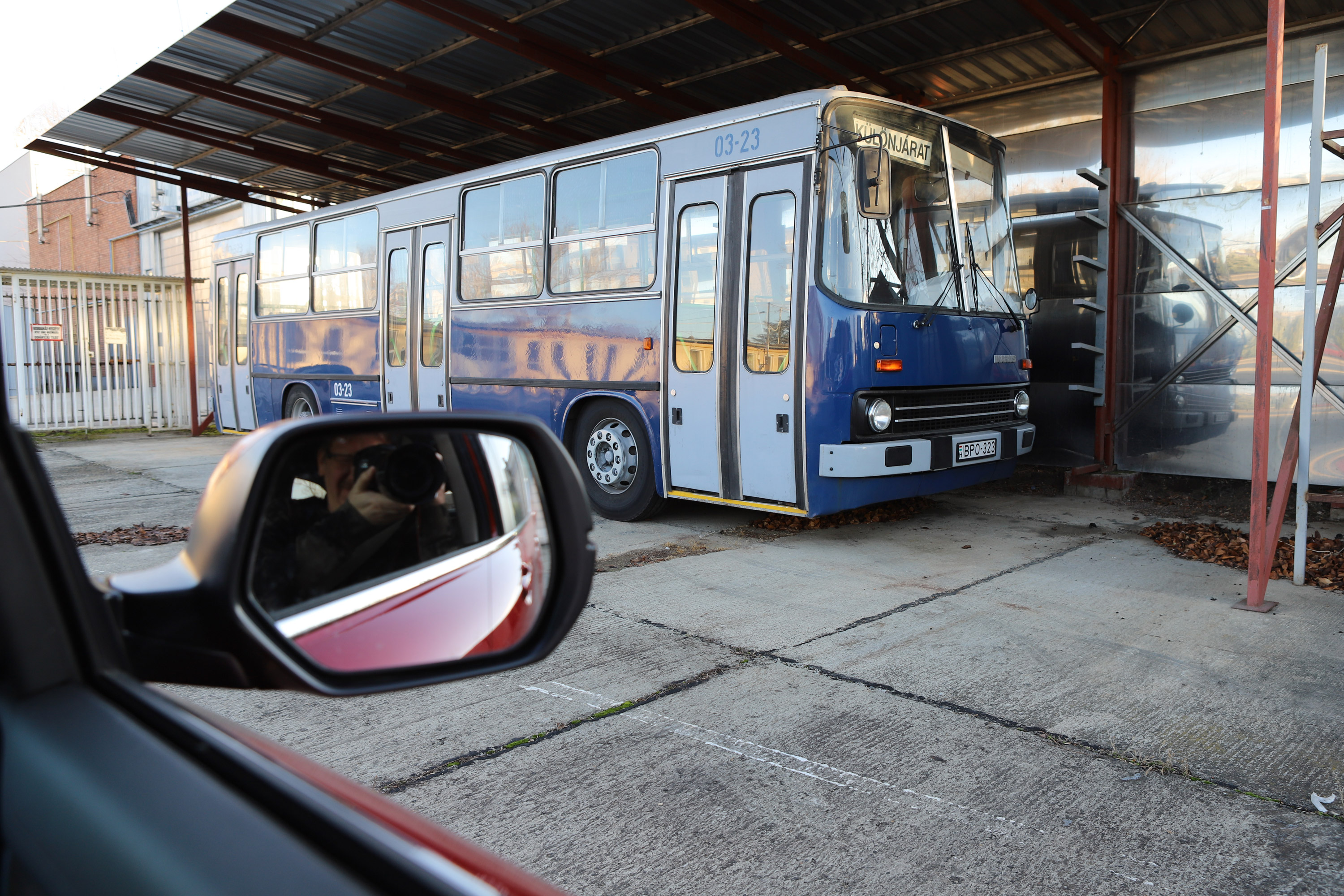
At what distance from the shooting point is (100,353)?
1705 cm

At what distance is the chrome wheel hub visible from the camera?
7848mm

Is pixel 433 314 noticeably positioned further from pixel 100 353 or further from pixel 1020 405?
pixel 100 353

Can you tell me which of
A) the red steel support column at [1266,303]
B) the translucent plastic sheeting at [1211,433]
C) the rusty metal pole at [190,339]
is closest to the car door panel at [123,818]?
the red steel support column at [1266,303]

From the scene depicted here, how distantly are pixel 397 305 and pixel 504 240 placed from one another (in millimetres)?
1939

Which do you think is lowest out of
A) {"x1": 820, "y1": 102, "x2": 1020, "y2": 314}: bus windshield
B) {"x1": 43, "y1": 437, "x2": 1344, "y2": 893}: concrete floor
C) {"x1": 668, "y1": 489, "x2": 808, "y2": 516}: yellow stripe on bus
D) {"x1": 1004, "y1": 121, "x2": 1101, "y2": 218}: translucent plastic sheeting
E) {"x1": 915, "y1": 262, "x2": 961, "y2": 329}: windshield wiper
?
{"x1": 43, "y1": 437, "x2": 1344, "y2": 893}: concrete floor

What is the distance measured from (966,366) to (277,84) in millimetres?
8943

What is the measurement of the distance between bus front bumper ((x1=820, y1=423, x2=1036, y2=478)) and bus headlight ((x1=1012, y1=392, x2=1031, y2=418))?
26 centimetres

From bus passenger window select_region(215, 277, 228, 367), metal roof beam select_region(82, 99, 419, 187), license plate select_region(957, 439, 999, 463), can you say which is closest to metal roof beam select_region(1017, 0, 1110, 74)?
license plate select_region(957, 439, 999, 463)

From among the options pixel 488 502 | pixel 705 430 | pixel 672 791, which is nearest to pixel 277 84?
pixel 705 430

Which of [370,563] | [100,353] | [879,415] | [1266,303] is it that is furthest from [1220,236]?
[100,353]

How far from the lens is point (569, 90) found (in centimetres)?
1169

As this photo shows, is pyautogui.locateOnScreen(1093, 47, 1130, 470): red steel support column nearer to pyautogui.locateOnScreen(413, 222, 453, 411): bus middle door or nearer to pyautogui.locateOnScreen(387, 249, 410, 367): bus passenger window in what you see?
pyautogui.locateOnScreen(413, 222, 453, 411): bus middle door

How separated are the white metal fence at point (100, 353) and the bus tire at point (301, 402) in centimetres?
601

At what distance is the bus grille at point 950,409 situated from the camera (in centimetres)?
660
